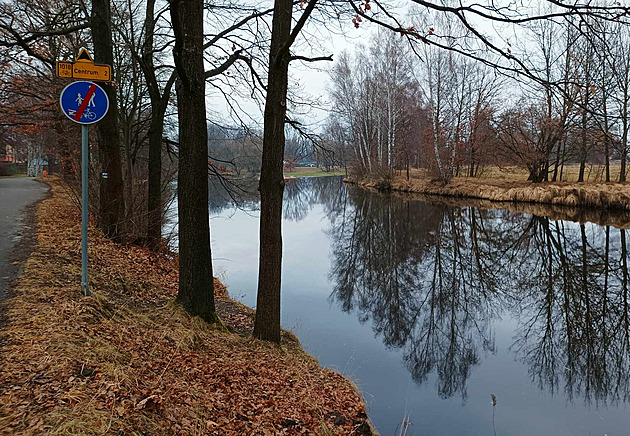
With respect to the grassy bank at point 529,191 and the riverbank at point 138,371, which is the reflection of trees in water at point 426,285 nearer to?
the riverbank at point 138,371

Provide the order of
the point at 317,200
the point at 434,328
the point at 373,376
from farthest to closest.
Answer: the point at 317,200
the point at 434,328
the point at 373,376

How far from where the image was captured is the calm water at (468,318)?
635cm

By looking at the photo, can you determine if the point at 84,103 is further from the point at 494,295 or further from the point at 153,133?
the point at 494,295

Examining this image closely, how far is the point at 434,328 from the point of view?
369 inches

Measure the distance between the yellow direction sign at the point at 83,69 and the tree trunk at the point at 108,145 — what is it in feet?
14.3

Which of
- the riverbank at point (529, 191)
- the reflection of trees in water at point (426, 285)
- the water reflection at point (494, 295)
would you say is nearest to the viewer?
the water reflection at point (494, 295)

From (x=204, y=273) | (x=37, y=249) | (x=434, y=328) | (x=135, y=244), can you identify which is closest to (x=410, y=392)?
(x=434, y=328)

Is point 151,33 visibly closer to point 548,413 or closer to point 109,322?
point 109,322

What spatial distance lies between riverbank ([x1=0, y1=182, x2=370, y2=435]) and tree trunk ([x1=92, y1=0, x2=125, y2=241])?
2601 millimetres

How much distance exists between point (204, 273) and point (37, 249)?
3686mm

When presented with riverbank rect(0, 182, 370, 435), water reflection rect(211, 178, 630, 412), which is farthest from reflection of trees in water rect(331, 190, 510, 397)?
riverbank rect(0, 182, 370, 435)

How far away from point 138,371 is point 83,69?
130 inches

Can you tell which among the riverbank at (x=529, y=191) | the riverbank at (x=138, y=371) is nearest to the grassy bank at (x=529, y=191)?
the riverbank at (x=529, y=191)

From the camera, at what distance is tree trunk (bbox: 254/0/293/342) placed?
20.4 ft
